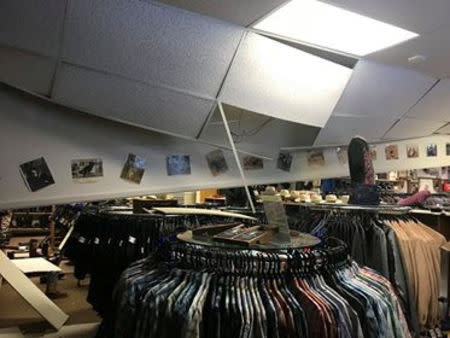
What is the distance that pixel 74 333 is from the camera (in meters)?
2.79

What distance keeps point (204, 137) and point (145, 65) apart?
889mm

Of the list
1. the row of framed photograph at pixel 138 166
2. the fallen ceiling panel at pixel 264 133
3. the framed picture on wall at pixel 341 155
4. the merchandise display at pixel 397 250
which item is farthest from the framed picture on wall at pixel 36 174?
the framed picture on wall at pixel 341 155

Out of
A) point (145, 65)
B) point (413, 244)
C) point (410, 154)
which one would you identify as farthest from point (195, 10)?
point (410, 154)

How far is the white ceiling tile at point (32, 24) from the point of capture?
6.43ft

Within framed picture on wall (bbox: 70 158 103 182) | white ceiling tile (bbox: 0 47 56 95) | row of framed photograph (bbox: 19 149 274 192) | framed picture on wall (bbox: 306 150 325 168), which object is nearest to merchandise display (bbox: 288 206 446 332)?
row of framed photograph (bbox: 19 149 274 192)

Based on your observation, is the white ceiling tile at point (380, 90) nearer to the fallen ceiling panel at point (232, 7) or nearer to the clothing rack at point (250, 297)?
the fallen ceiling panel at point (232, 7)

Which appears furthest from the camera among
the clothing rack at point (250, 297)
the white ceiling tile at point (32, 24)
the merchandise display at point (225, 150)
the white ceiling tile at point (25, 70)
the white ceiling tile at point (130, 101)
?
the white ceiling tile at point (130, 101)

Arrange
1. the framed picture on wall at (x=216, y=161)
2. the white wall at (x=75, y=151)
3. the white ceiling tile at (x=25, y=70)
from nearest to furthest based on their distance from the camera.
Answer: the white ceiling tile at (x=25, y=70) → the white wall at (x=75, y=151) → the framed picture on wall at (x=216, y=161)

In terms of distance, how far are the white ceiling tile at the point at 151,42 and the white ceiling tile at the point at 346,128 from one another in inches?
50.8

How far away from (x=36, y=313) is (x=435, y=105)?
4612mm

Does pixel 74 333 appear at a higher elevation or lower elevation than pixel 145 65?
lower

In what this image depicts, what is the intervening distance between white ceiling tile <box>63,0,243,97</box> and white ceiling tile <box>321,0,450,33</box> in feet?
2.23

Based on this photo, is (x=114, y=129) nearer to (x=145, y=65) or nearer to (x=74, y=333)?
(x=145, y=65)

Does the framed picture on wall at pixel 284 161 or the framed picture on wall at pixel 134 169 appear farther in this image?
the framed picture on wall at pixel 284 161
